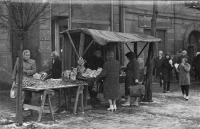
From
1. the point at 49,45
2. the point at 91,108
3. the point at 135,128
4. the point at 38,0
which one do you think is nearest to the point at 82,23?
the point at 49,45

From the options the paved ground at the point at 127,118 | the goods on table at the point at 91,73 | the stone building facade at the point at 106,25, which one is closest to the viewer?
the paved ground at the point at 127,118

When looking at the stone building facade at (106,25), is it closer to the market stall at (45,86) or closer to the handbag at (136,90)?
the market stall at (45,86)

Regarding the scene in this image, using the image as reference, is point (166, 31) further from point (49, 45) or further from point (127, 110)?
point (127, 110)

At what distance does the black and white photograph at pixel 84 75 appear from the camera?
705 centimetres

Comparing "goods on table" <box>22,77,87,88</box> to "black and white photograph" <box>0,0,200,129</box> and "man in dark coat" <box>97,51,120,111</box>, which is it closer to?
"black and white photograph" <box>0,0,200,129</box>

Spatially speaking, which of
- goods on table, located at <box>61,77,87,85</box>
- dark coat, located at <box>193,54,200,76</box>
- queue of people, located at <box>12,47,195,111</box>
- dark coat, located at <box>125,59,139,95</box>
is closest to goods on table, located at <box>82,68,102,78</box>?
queue of people, located at <box>12,47,195,111</box>

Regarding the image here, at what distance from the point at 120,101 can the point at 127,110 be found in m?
1.63

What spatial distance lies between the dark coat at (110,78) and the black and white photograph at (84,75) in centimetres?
3

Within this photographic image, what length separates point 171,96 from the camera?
38.1 ft

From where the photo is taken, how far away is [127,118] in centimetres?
776

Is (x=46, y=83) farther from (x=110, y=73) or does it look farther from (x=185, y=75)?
(x=185, y=75)

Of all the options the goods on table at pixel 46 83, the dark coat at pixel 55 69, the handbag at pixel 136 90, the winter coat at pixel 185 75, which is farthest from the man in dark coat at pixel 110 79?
the winter coat at pixel 185 75

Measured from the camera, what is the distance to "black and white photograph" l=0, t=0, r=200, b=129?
705 cm

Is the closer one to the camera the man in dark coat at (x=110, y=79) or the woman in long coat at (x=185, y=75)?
the man in dark coat at (x=110, y=79)
